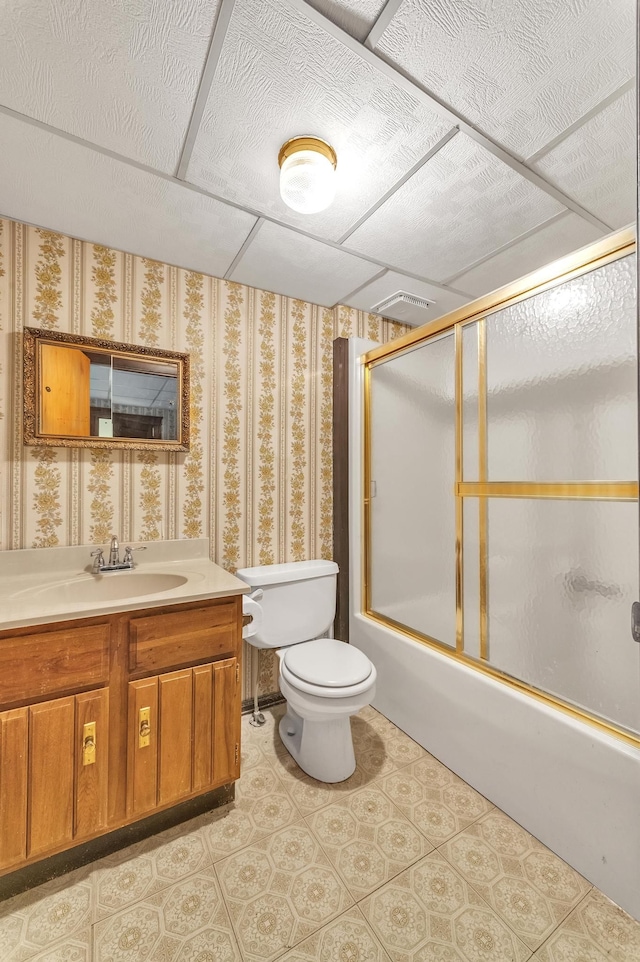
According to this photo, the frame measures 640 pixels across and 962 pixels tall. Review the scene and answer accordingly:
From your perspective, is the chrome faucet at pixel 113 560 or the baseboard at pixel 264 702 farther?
the baseboard at pixel 264 702

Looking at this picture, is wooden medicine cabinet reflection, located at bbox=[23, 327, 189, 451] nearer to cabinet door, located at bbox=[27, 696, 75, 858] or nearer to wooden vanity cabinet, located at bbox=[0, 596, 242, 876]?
wooden vanity cabinet, located at bbox=[0, 596, 242, 876]

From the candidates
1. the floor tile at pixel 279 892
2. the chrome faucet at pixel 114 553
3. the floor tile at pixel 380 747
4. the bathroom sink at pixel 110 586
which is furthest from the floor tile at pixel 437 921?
the chrome faucet at pixel 114 553

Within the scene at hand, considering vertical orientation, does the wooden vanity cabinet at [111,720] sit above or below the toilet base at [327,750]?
above

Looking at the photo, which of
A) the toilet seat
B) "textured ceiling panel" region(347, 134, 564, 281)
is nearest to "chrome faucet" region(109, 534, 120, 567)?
the toilet seat

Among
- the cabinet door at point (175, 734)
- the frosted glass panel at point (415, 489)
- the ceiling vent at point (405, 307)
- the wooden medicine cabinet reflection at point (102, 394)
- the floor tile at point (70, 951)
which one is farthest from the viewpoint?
the ceiling vent at point (405, 307)

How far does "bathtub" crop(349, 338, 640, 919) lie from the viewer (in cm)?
114

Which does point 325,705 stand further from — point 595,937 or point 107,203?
point 107,203

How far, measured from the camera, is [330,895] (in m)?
1.16

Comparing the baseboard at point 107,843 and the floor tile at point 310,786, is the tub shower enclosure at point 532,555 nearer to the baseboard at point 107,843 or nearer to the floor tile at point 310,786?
the floor tile at point 310,786

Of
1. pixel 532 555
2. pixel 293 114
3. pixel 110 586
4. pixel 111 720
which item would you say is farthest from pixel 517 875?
pixel 293 114

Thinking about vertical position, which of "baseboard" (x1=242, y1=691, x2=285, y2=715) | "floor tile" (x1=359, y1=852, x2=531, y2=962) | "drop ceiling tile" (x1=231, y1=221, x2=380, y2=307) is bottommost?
"floor tile" (x1=359, y1=852, x2=531, y2=962)

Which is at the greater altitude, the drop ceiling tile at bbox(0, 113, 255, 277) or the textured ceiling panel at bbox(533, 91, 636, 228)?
the drop ceiling tile at bbox(0, 113, 255, 277)

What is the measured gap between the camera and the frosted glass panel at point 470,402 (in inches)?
64.4

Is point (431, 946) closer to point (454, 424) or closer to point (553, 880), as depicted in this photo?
point (553, 880)
